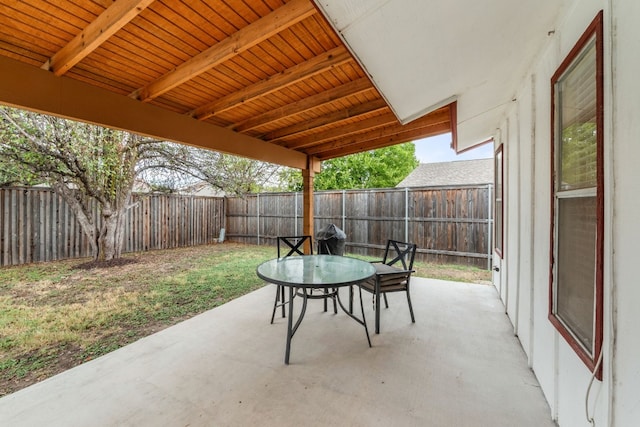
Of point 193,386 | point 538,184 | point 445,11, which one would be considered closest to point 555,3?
point 445,11

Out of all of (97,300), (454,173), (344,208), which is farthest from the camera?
(454,173)

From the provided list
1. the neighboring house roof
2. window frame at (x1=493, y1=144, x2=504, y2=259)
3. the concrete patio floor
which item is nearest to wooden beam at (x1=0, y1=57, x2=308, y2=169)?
the concrete patio floor

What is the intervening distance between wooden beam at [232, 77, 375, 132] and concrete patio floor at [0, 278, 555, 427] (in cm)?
246

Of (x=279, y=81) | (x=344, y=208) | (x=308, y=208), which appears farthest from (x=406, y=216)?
(x=279, y=81)

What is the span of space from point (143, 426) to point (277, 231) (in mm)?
7006

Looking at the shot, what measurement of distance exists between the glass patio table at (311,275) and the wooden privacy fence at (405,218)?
366cm

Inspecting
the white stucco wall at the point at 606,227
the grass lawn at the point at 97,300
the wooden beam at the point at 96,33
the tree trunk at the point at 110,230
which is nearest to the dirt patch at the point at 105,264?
the grass lawn at the point at 97,300

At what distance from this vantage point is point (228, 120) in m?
3.72

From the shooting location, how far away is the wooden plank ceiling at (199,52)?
1.71 metres

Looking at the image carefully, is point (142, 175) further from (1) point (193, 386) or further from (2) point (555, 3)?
(2) point (555, 3)

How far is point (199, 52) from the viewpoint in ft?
7.26

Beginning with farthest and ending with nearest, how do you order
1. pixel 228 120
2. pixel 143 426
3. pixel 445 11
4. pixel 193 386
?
pixel 228 120, pixel 193 386, pixel 143 426, pixel 445 11

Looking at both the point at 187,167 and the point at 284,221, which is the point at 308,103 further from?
the point at 284,221

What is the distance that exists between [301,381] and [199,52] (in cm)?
269
